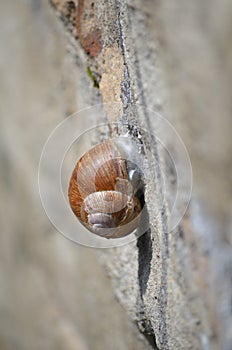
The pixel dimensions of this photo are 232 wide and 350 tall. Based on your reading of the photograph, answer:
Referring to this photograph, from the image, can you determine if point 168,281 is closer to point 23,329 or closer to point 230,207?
point 230,207

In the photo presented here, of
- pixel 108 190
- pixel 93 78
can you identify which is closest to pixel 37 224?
pixel 93 78

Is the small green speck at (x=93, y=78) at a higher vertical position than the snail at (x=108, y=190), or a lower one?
higher

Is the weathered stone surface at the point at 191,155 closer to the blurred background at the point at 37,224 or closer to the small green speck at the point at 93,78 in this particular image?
the small green speck at the point at 93,78

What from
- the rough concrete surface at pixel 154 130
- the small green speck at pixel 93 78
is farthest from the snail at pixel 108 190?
the small green speck at pixel 93 78

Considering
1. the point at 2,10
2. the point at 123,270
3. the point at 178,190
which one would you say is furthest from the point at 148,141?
the point at 2,10

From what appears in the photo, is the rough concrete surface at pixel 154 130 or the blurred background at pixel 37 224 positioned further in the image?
the blurred background at pixel 37 224

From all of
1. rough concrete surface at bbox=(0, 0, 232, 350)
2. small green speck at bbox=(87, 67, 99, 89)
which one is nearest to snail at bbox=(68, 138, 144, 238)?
rough concrete surface at bbox=(0, 0, 232, 350)

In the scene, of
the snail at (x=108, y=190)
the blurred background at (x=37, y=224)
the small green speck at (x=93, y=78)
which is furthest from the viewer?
the blurred background at (x=37, y=224)
